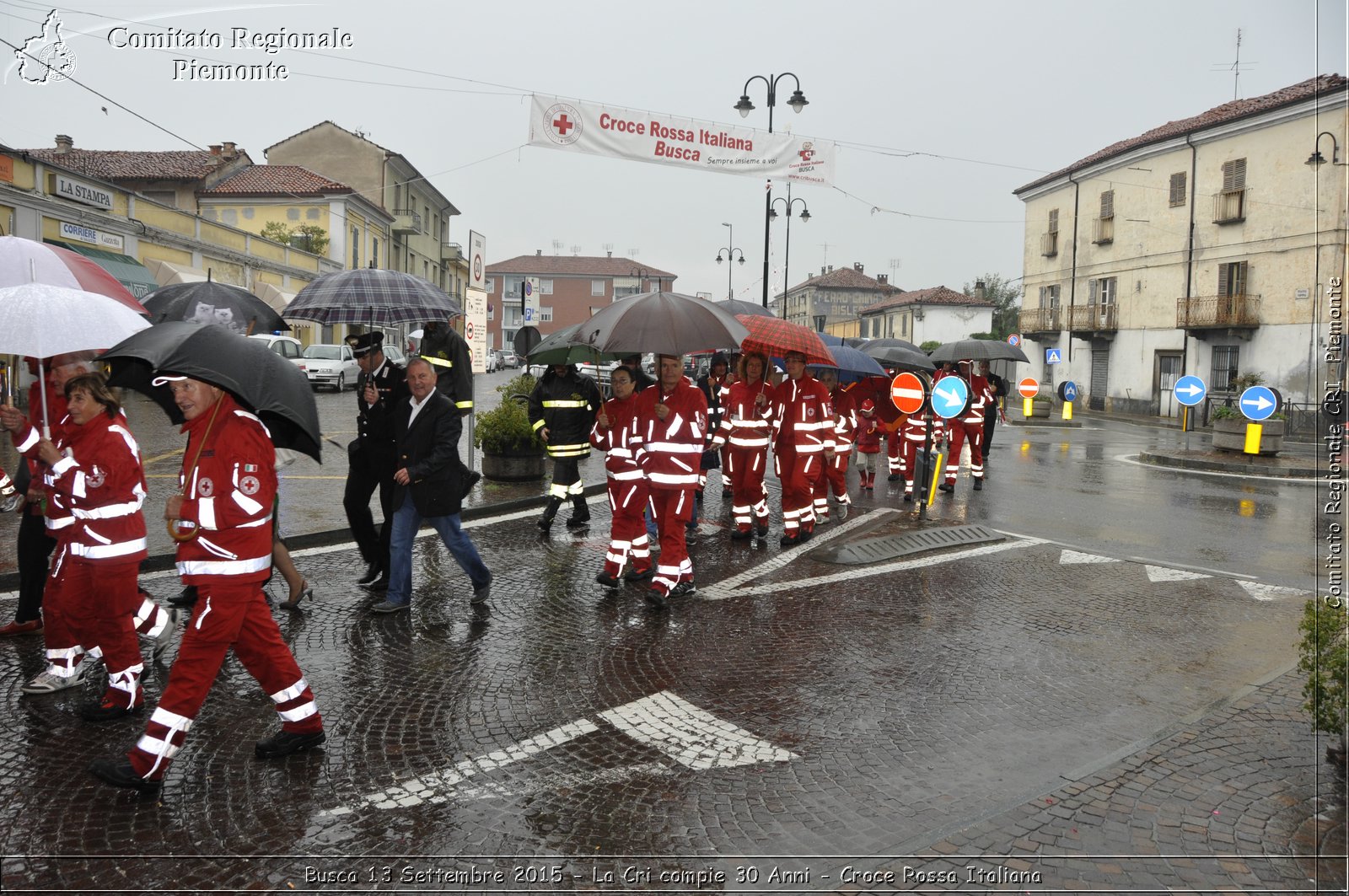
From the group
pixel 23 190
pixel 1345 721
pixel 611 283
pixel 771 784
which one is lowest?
pixel 771 784

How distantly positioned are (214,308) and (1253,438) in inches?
749

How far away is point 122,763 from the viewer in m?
3.81

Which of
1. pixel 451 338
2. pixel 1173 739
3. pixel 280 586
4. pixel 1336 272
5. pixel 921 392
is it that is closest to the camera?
pixel 1336 272

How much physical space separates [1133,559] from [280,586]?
7.32 metres

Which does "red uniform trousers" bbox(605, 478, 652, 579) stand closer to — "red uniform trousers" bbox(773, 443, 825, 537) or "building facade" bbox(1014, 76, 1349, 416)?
"red uniform trousers" bbox(773, 443, 825, 537)

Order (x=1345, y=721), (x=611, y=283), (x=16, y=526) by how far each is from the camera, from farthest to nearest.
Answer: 1. (x=611, y=283)
2. (x=16, y=526)
3. (x=1345, y=721)

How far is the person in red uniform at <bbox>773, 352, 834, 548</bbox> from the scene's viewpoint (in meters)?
8.90

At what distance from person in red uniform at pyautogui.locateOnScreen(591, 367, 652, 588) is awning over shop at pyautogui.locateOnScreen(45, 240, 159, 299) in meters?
20.3

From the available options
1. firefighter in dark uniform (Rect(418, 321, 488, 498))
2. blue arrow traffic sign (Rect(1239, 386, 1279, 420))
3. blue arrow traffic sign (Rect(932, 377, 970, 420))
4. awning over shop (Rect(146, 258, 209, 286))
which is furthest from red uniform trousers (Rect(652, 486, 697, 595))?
awning over shop (Rect(146, 258, 209, 286))

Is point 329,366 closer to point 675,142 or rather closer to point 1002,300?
point 675,142

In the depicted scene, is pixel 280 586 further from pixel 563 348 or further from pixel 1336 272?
pixel 1336 272

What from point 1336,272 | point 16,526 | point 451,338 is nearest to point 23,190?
point 16,526

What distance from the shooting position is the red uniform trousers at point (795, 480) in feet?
29.2

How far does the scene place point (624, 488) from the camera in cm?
695
